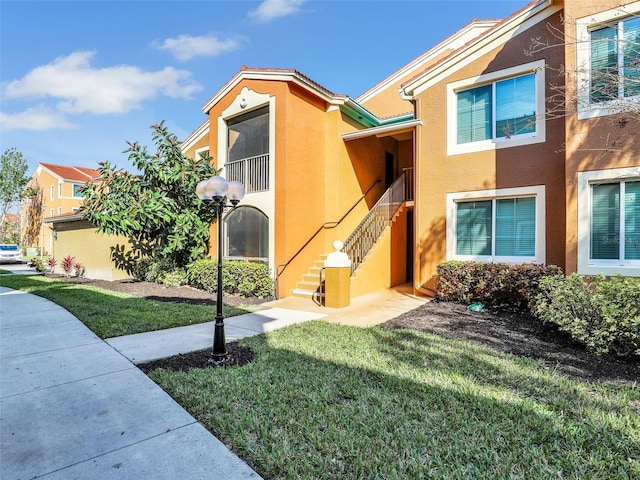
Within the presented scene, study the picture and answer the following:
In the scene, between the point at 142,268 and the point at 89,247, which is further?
the point at 89,247

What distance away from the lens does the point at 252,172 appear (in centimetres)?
1155

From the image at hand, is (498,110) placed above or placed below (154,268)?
above

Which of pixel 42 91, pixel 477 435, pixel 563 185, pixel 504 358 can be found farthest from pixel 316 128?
pixel 42 91

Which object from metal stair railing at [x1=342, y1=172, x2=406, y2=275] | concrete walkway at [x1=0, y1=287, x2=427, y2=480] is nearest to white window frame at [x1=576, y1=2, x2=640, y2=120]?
metal stair railing at [x1=342, y1=172, x2=406, y2=275]

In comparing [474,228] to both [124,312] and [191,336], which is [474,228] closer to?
[191,336]

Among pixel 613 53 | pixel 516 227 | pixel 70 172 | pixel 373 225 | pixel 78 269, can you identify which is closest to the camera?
pixel 613 53

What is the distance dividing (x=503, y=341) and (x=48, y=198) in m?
44.0

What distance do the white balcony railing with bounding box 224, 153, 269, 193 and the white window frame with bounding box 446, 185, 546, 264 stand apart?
18.5ft

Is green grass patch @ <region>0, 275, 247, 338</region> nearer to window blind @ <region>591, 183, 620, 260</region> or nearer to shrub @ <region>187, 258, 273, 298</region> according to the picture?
shrub @ <region>187, 258, 273, 298</region>

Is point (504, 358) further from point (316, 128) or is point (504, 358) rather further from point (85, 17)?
point (85, 17)

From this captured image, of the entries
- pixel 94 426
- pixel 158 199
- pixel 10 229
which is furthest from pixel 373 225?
pixel 10 229

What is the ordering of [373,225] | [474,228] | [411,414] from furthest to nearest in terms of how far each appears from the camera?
[373,225]
[474,228]
[411,414]

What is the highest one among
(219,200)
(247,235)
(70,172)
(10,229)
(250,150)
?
(70,172)

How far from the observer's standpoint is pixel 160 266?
13242 mm
